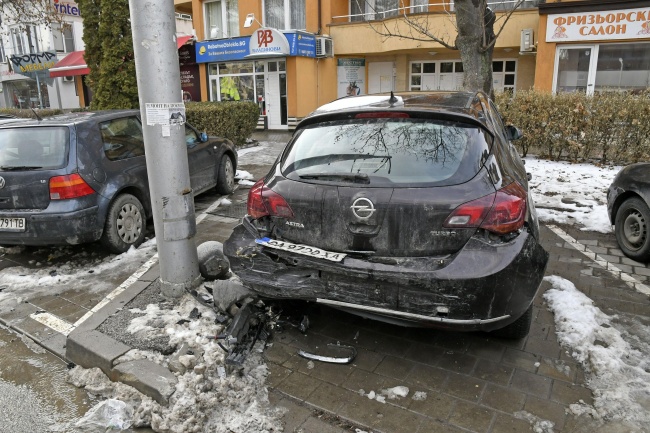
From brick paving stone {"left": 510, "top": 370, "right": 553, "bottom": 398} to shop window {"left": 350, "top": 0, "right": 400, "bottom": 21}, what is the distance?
57.8 ft

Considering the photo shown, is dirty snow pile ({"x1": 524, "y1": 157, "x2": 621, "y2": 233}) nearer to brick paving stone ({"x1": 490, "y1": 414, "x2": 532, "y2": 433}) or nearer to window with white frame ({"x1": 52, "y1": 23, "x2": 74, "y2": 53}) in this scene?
brick paving stone ({"x1": 490, "y1": 414, "x2": 532, "y2": 433})

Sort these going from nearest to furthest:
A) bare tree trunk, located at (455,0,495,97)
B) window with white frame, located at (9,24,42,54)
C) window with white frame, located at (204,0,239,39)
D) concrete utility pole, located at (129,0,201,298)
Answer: concrete utility pole, located at (129,0,201,298) → bare tree trunk, located at (455,0,495,97) → window with white frame, located at (204,0,239,39) → window with white frame, located at (9,24,42,54)

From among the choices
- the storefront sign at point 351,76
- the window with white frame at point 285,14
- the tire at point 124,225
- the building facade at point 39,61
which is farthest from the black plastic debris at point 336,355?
the building facade at point 39,61

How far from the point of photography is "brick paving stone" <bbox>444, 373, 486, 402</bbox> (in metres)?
3.09

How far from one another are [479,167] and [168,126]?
97.0 inches

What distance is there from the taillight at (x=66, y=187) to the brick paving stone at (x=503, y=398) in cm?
453

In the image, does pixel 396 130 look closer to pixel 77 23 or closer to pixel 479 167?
pixel 479 167

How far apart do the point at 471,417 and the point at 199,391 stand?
1.66m

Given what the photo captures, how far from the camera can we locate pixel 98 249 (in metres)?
6.12

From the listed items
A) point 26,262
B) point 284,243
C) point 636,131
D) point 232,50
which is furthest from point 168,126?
point 232,50

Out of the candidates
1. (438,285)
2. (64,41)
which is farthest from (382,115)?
(64,41)

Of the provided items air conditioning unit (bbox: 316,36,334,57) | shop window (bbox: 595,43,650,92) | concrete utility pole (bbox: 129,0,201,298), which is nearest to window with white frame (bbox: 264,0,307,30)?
air conditioning unit (bbox: 316,36,334,57)

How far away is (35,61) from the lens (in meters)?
28.6

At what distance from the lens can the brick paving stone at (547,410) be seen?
2.83 metres
